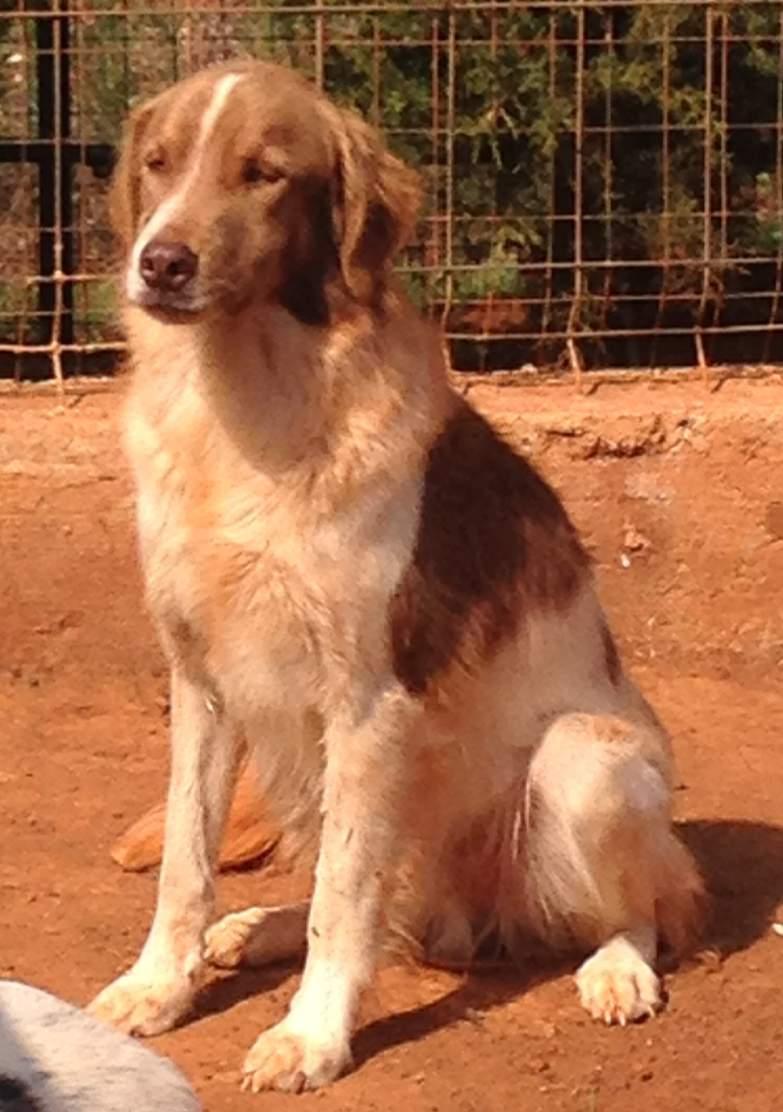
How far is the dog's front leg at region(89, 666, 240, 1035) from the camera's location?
4.91m

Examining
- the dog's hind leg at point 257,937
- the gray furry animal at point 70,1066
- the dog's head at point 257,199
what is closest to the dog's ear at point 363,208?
the dog's head at point 257,199

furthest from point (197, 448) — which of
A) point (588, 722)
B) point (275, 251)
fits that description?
point (588, 722)

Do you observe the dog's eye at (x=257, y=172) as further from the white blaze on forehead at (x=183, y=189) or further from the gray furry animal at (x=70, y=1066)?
the gray furry animal at (x=70, y=1066)

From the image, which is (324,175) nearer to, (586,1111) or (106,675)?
(586,1111)

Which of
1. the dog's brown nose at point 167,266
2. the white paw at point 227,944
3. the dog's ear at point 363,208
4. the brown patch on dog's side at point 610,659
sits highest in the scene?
the dog's ear at point 363,208

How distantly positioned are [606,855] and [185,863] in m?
0.90

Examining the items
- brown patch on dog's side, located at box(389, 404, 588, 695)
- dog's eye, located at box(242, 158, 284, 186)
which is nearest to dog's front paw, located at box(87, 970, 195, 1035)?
brown patch on dog's side, located at box(389, 404, 588, 695)

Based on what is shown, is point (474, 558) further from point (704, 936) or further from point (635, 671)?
point (635, 671)

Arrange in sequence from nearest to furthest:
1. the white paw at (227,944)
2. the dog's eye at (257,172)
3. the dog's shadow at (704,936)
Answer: the dog's eye at (257,172) → the dog's shadow at (704,936) → the white paw at (227,944)

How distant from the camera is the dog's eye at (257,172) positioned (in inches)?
181

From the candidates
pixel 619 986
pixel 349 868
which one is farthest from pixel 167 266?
pixel 619 986

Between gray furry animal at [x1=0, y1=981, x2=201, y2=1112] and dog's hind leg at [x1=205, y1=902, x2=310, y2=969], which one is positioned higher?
gray furry animal at [x1=0, y1=981, x2=201, y2=1112]

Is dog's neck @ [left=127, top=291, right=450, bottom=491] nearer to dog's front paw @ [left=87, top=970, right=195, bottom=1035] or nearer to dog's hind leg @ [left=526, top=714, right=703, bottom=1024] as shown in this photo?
dog's hind leg @ [left=526, top=714, right=703, bottom=1024]

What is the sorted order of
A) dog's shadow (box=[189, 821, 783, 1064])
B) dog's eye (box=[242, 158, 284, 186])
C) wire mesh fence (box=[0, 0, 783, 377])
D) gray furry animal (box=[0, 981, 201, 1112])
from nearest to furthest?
gray furry animal (box=[0, 981, 201, 1112]) < dog's eye (box=[242, 158, 284, 186]) < dog's shadow (box=[189, 821, 783, 1064]) < wire mesh fence (box=[0, 0, 783, 377])
